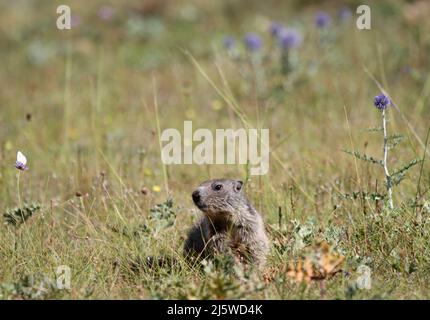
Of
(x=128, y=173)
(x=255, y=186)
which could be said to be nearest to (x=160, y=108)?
(x=128, y=173)

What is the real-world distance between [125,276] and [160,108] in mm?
4564

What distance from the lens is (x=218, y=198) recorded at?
A: 492cm

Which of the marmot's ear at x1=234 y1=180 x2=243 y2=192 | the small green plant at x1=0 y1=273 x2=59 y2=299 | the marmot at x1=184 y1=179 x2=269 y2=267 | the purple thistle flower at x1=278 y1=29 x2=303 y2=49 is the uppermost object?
the purple thistle flower at x1=278 y1=29 x2=303 y2=49

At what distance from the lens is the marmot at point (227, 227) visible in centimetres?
483

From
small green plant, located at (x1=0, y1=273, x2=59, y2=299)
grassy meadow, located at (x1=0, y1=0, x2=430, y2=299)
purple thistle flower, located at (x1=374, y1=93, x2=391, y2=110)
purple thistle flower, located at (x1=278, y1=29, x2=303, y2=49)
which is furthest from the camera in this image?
purple thistle flower, located at (x1=278, y1=29, x2=303, y2=49)

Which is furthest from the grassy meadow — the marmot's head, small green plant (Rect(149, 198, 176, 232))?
the marmot's head

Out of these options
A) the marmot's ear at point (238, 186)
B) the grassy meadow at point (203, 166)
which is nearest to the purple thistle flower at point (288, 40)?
the grassy meadow at point (203, 166)

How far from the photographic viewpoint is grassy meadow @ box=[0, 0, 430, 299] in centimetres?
437

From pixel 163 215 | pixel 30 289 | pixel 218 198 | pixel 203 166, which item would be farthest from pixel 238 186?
pixel 203 166

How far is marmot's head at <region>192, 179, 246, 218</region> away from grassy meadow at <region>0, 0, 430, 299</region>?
38 centimetres

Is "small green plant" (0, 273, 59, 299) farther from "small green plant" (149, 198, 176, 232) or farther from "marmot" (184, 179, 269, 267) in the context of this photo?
"small green plant" (149, 198, 176, 232)

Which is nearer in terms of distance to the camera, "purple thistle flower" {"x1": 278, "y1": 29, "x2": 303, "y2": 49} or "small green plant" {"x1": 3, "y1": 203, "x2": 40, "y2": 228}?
"small green plant" {"x1": 3, "y1": 203, "x2": 40, "y2": 228}

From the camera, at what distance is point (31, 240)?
15.6 ft
